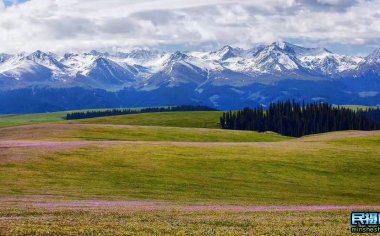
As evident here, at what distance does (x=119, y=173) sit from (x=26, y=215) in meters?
37.1

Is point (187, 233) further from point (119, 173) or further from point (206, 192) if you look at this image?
point (119, 173)

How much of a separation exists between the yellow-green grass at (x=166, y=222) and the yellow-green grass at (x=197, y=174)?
16364mm

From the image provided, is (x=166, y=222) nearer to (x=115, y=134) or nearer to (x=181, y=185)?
(x=181, y=185)

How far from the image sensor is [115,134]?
153875mm

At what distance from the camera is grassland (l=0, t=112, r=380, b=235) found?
3491 cm

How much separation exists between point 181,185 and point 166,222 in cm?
3431

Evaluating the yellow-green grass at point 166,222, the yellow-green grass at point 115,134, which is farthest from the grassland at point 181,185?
the yellow-green grass at point 115,134

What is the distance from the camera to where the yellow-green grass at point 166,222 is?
3130cm

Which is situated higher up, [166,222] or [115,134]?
[115,134]

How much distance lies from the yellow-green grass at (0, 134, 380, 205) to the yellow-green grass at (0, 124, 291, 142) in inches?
1739

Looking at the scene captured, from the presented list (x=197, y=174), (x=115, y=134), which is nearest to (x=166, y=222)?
(x=197, y=174)

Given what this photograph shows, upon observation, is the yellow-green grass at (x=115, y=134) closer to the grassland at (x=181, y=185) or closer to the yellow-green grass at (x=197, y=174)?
the grassland at (x=181, y=185)

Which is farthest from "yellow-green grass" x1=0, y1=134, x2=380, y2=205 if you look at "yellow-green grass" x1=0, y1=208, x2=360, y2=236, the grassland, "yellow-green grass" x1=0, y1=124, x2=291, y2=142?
"yellow-green grass" x1=0, y1=124, x2=291, y2=142

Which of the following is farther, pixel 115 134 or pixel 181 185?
pixel 115 134
